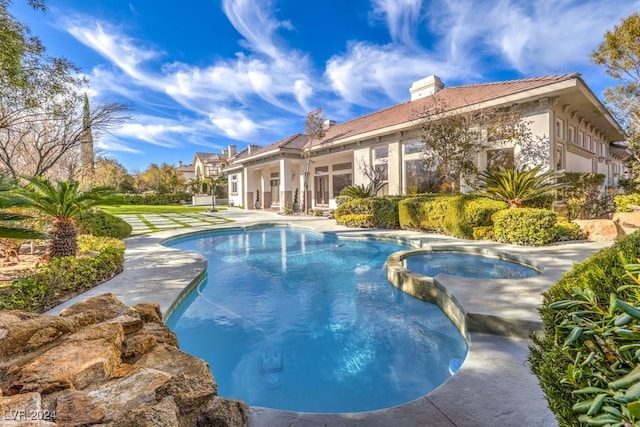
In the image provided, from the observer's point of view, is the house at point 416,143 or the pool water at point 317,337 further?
the house at point 416,143

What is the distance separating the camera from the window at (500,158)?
1305cm

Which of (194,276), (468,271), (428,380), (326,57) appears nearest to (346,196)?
(326,57)

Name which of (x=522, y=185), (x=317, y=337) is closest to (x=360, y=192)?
(x=522, y=185)

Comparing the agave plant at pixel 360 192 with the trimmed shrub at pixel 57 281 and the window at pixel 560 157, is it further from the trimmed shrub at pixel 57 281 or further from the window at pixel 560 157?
the trimmed shrub at pixel 57 281

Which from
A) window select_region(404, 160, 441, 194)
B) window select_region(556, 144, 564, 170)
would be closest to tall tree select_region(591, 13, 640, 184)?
window select_region(556, 144, 564, 170)

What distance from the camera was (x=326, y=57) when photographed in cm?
1923

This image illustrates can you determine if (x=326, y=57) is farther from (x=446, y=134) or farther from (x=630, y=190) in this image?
(x=630, y=190)

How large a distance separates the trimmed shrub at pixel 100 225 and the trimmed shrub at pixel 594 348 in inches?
513

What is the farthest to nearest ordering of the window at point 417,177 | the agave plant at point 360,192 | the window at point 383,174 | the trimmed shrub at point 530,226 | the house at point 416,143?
the window at point 383,174, the agave plant at point 360,192, the window at point 417,177, the house at point 416,143, the trimmed shrub at point 530,226

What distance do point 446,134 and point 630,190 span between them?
15412 mm

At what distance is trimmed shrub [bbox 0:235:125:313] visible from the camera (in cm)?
467

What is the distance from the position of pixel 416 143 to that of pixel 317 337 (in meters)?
13.8

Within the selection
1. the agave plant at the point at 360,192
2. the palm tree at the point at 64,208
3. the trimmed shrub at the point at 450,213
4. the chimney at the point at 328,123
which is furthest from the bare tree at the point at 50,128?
the chimney at the point at 328,123

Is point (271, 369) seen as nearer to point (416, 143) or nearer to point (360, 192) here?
point (360, 192)
